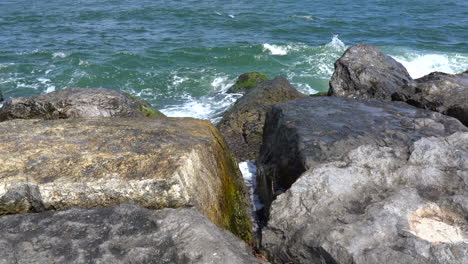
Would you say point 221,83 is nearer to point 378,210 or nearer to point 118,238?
point 378,210

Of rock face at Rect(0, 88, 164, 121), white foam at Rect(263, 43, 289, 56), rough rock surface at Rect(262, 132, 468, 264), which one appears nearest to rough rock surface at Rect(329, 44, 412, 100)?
rock face at Rect(0, 88, 164, 121)

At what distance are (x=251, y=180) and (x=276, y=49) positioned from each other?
15.1 metres

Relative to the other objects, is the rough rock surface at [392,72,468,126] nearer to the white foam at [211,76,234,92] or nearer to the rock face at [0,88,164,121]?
the rock face at [0,88,164,121]

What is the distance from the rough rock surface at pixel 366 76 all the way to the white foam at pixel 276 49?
33.1ft

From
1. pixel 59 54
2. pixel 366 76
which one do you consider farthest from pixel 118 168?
pixel 59 54

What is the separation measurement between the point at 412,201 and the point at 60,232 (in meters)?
3.09

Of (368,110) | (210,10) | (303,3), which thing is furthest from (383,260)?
(303,3)

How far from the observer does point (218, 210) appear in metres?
5.04

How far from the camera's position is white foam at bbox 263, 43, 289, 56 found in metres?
21.1

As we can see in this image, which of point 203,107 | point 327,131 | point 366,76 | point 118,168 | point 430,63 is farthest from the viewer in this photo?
point 430,63

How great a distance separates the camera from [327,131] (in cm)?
580

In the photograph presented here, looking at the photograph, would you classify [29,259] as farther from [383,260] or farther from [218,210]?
[383,260]

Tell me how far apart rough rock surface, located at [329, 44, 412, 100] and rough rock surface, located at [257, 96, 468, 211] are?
9.66 feet

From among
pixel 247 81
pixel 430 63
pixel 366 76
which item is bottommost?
pixel 430 63
